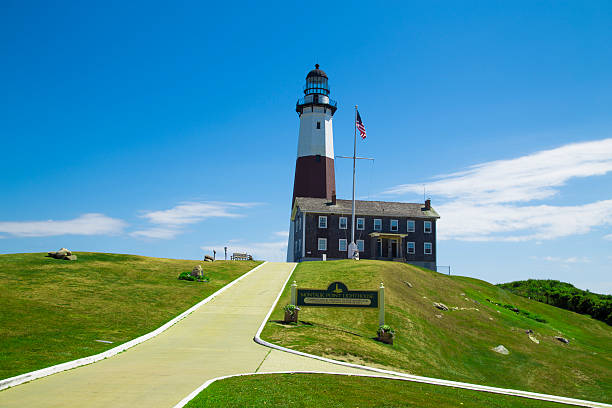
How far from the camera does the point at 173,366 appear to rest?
15.2 metres

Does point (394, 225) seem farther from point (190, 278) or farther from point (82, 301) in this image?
point (82, 301)

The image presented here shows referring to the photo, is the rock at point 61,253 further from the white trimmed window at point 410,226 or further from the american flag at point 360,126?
the white trimmed window at point 410,226

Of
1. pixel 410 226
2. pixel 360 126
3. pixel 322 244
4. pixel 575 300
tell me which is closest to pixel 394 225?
pixel 410 226

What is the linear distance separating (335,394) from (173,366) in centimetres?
567

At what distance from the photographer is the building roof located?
5644 centimetres

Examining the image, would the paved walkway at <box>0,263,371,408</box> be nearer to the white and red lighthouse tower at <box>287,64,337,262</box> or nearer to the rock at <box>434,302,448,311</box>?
the rock at <box>434,302,448,311</box>

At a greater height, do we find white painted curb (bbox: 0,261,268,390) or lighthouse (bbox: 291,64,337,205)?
lighthouse (bbox: 291,64,337,205)

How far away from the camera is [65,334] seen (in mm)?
18578

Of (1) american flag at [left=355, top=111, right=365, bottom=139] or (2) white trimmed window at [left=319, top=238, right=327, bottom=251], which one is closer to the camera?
(1) american flag at [left=355, top=111, right=365, bottom=139]

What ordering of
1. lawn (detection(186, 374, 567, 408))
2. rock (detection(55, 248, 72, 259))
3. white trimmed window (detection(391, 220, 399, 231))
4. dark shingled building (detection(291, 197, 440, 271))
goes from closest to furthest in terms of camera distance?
lawn (detection(186, 374, 567, 408)) < rock (detection(55, 248, 72, 259)) < dark shingled building (detection(291, 197, 440, 271)) < white trimmed window (detection(391, 220, 399, 231))

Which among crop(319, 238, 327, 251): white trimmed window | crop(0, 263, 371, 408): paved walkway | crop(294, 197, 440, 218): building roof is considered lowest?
crop(0, 263, 371, 408): paved walkway

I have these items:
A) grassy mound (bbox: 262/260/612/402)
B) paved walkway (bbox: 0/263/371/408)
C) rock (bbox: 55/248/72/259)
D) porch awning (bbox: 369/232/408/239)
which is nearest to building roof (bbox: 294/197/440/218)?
porch awning (bbox: 369/232/408/239)

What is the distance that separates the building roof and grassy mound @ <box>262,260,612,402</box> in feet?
47.0

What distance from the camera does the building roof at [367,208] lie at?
56.4 m
